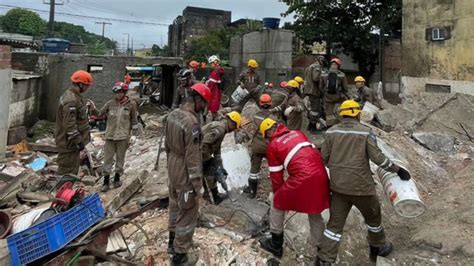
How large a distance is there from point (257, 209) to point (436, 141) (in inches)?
192

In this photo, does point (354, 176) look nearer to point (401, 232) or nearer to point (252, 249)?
point (252, 249)

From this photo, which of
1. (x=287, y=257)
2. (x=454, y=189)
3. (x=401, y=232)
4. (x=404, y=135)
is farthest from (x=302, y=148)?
(x=404, y=135)

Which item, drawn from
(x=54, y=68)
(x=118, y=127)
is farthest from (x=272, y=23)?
(x=118, y=127)

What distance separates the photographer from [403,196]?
152 inches

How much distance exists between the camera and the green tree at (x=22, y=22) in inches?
1864

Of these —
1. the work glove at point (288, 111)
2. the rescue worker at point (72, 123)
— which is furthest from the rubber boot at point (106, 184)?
the work glove at point (288, 111)

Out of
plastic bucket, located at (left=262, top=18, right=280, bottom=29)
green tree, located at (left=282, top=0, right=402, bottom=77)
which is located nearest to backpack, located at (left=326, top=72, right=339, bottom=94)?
plastic bucket, located at (left=262, top=18, right=280, bottom=29)

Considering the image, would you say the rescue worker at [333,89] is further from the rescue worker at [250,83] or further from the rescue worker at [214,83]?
the rescue worker at [214,83]

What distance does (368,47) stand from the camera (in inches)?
589

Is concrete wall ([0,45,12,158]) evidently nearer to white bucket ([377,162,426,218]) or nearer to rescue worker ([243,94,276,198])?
rescue worker ([243,94,276,198])

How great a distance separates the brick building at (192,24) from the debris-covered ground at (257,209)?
2711 cm

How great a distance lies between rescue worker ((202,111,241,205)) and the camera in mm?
4959

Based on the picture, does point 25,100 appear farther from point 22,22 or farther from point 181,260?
point 22,22

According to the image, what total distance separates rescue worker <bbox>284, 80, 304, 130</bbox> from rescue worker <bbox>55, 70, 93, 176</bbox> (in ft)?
10.3
